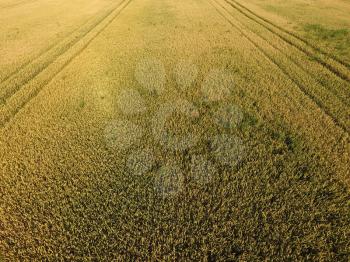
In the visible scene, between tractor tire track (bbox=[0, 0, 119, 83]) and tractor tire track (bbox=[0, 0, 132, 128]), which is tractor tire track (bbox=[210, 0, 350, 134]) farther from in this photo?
tractor tire track (bbox=[0, 0, 119, 83])

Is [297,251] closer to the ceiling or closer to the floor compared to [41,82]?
closer to the floor

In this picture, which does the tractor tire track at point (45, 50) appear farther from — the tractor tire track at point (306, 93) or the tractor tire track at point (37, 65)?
the tractor tire track at point (306, 93)

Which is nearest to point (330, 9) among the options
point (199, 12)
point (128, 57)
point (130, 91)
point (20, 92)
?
point (199, 12)

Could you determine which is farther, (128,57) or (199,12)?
(199,12)

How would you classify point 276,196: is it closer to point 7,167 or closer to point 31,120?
point 7,167

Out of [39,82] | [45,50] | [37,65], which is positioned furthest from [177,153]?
[45,50]
